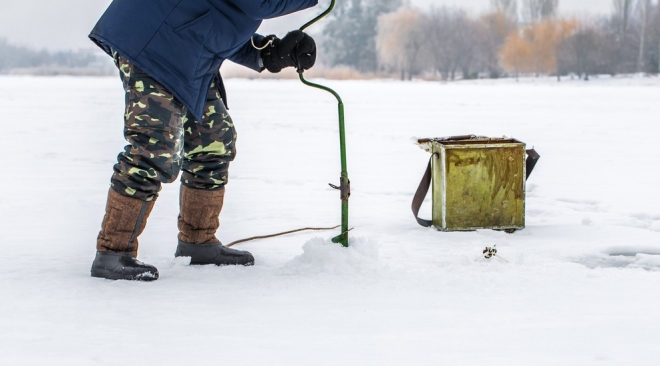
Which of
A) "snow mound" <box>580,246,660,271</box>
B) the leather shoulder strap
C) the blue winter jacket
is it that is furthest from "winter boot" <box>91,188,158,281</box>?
"snow mound" <box>580,246,660,271</box>

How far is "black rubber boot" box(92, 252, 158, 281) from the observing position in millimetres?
2559

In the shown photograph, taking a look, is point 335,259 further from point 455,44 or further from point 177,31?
point 455,44

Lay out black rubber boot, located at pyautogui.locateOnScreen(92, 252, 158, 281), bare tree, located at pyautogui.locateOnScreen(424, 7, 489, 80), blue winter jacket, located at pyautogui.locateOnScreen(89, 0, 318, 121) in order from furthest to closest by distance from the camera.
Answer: bare tree, located at pyautogui.locateOnScreen(424, 7, 489, 80) → black rubber boot, located at pyautogui.locateOnScreen(92, 252, 158, 281) → blue winter jacket, located at pyautogui.locateOnScreen(89, 0, 318, 121)

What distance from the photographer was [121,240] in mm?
2596

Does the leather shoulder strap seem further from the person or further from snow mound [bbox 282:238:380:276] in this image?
the person

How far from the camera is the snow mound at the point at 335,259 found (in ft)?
8.76

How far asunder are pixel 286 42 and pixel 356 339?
120 centimetres

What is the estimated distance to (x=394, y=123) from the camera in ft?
32.7

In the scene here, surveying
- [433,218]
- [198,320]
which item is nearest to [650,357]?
[198,320]

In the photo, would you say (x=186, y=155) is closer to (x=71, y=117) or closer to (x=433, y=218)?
(x=433, y=218)

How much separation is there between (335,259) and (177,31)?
897mm

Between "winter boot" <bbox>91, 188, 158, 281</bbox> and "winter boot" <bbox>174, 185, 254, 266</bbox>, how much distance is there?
0.81ft

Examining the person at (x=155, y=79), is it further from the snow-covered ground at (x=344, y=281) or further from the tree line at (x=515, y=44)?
the tree line at (x=515, y=44)

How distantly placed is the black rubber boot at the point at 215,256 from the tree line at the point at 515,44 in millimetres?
20938
